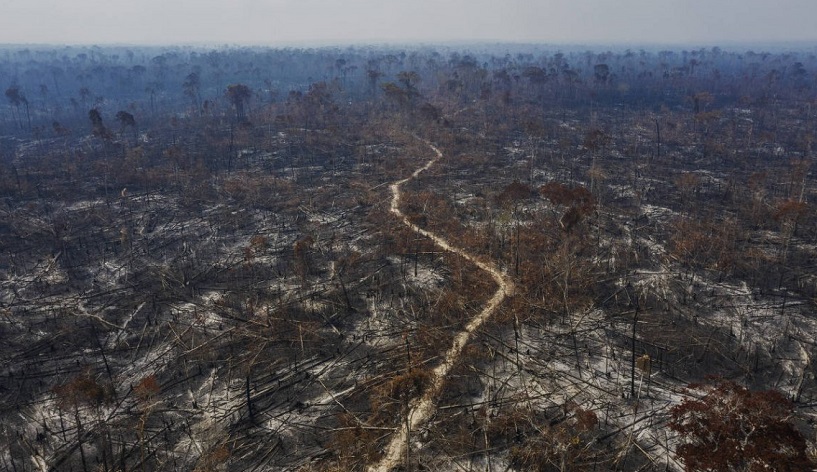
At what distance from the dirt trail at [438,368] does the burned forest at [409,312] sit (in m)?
0.12

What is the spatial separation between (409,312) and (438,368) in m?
4.79

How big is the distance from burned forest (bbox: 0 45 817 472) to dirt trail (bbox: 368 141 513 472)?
12 centimetres

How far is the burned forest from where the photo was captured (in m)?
17.2

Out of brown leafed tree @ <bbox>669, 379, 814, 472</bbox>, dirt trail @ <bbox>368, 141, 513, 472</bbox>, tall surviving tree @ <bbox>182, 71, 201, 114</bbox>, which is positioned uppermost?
tall surviving tree @ <bbox>182, 71, 201, 114</bbox>

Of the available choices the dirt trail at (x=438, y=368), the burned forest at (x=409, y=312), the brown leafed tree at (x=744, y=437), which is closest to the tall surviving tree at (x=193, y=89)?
the burned forest at (x=409, y=312)

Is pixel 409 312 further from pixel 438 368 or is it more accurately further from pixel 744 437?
pixel 744 437

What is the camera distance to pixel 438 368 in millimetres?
21172

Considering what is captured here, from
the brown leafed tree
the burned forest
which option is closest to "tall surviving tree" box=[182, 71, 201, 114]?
the burned forest

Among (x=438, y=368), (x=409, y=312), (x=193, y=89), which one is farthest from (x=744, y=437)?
(x=193, y=89)

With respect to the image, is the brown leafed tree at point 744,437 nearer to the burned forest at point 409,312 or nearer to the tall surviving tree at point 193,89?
the burned forest at point 409,312

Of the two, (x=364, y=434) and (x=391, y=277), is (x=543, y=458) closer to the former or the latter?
(x=364, y=434)

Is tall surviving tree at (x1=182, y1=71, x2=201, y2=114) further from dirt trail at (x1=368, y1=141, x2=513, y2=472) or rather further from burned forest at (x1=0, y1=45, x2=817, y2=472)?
dirt trail at (x1=368, y1=141, x2=513, y2=472)

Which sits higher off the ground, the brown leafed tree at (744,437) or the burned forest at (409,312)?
the brown leafed tree at (744,437)

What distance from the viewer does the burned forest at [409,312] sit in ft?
56.5
